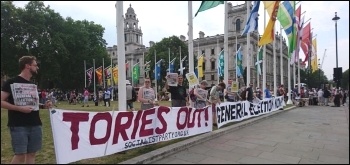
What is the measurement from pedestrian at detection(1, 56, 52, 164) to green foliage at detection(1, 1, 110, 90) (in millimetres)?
31162

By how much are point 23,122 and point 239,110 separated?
9223 millimetres

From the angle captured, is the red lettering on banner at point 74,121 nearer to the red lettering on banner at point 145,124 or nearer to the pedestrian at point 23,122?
the pedestrian at point 23,122

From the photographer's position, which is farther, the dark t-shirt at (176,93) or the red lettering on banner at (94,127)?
the dark t-shirt at (176,93)

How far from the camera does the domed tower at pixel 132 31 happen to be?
342 ft

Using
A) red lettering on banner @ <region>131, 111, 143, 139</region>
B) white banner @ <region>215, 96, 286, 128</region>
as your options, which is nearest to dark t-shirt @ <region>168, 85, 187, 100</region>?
white banner @ <region>215, 96, 286, 128</region>

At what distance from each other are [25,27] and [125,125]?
129 feet

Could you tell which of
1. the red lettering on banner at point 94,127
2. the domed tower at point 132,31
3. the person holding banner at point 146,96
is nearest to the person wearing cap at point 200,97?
the person holding banner at point 146,96

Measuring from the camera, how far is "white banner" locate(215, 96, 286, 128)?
10531 millimetres

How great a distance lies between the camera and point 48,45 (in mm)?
42594

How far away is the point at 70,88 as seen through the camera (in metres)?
56.6

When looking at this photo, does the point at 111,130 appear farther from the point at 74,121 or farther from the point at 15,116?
the point at 15,116

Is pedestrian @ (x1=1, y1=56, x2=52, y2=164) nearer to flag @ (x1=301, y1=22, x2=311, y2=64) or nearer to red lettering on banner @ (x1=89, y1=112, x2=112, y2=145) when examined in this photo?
red lettering on banner @ (x1=89, y1=112, x2=112, y2=145)

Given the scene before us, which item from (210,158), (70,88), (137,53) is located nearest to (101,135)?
(210,158)

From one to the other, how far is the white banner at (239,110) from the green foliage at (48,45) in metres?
27.6
